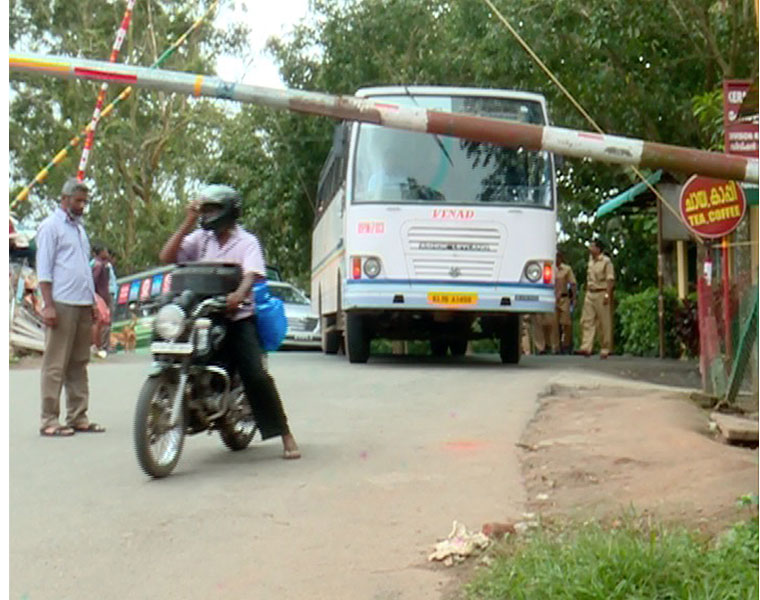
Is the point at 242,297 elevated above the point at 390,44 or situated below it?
below

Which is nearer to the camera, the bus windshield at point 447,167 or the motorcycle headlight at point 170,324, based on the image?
the motorcycle headlight at point 170,324

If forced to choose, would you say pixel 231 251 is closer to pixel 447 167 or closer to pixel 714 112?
pixel 714 112

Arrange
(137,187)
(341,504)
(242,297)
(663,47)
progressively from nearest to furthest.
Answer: (341,504) → (242,297) → (663,47) → (137,187)

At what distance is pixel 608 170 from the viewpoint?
23328 millimetres

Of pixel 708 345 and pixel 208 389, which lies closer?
pixel 208 389

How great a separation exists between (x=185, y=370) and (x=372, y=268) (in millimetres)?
7667

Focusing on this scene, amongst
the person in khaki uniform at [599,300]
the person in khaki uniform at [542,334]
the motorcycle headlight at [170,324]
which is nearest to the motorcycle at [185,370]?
the motorcycle headlight at [170,324]

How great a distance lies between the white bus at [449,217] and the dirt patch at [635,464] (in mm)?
4518

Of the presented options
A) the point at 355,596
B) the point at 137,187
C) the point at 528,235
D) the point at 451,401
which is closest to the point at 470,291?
the point at 528,235

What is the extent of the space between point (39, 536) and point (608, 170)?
62.6 feet

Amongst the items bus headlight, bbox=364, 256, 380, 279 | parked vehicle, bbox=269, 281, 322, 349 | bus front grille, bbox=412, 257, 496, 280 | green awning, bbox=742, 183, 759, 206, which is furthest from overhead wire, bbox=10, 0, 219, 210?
parked vehicle, bbox=269, 281, 322, 349

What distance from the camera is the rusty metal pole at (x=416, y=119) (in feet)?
12.1

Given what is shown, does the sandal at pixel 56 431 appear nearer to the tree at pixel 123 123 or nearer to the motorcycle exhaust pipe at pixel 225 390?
the motorcycle exhaust pipe at pixel 225 390

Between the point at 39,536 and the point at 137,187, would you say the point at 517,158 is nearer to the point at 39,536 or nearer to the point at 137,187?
the point at 39,536
